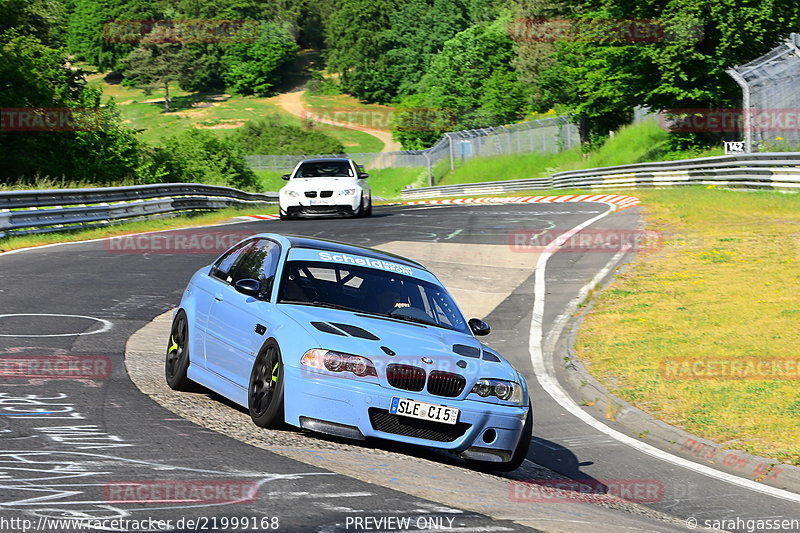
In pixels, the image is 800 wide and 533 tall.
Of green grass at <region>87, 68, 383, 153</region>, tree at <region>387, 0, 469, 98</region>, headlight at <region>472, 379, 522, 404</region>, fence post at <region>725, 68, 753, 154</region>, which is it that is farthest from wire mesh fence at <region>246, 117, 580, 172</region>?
headlight at <region>472, 379, 522, 404</region>

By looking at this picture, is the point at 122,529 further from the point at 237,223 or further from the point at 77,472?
the point at 237,223

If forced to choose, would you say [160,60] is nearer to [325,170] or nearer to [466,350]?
[325,170]

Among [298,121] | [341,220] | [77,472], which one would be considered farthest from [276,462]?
[298,121]

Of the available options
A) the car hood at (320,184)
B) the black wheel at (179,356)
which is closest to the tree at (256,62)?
the car hood at (320,184)

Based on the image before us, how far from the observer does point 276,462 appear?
6.69 metres

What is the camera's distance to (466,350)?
809 centimetres

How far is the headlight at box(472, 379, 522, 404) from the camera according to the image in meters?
7.75

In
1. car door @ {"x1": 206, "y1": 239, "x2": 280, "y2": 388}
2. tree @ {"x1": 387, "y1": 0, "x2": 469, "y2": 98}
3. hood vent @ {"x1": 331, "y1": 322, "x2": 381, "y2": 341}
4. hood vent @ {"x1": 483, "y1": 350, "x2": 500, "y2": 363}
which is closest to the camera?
hood vent @ {"x1": 331, "y1": 322, "x2": 381, "y2": 341}

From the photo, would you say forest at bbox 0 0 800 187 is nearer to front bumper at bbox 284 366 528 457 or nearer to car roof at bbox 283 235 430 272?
car roof at bbox 283 235 430 272

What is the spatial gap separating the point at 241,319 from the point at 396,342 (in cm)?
156

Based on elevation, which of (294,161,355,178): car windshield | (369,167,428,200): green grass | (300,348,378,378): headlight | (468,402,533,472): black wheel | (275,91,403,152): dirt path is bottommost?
(369,167,428,200): green grass

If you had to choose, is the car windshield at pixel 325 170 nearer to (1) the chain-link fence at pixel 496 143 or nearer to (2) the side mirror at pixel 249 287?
(2) the side mirror at pixel 249 287

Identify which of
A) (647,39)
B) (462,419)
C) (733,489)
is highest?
(647,39)

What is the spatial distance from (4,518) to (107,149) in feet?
125
